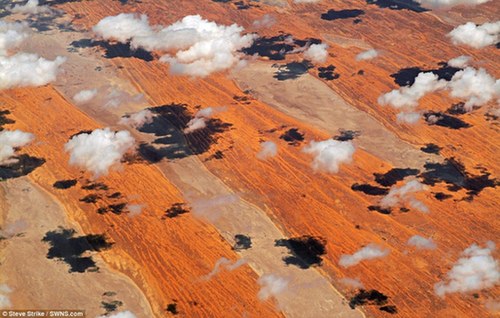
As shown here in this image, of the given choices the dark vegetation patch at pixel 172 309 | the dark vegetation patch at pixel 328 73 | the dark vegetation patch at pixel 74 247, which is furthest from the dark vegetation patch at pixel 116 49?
the dark vegetation patch at pixel 172 309

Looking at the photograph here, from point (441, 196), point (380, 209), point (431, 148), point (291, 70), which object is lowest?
point (380, 209)

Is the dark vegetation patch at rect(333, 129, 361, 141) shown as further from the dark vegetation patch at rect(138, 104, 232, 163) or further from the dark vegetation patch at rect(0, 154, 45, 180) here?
the dark vegetation patch at rect(0, 154, 45, 180)

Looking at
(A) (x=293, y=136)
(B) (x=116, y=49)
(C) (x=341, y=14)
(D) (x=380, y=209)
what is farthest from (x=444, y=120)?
(B) (x=116, y=49)

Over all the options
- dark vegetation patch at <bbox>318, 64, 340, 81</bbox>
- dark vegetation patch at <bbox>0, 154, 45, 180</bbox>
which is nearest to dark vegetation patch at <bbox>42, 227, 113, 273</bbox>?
dark vegetation patch at <bbox>0, 154, 45, 180</bbox>

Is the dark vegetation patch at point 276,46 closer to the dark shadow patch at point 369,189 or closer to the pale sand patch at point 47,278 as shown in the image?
the dark shadow patch at point 369,189

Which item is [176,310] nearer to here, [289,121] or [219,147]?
[219,147]

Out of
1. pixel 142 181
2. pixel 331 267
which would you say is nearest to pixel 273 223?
pixel 331 267

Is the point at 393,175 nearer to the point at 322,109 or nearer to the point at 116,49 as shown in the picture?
the point at 322,109

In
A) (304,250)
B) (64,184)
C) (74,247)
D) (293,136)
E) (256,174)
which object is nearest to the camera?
(304,250)
